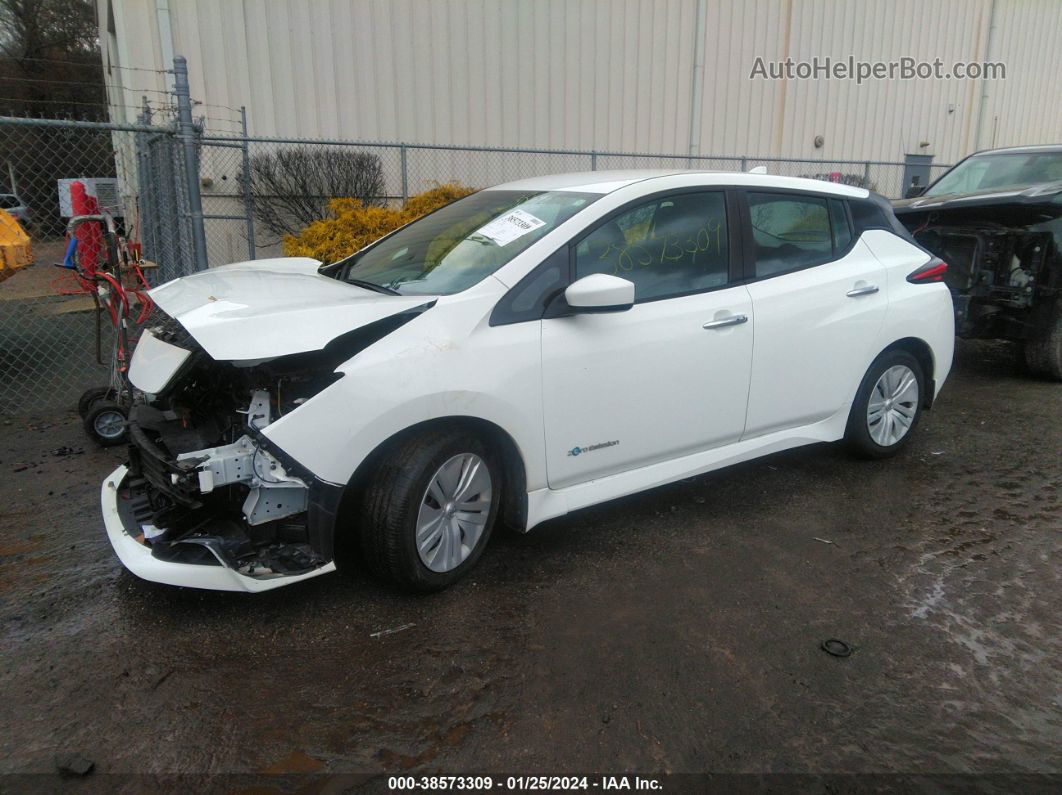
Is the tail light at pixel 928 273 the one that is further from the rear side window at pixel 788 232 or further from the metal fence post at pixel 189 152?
the metal fence post at pixel 189 152

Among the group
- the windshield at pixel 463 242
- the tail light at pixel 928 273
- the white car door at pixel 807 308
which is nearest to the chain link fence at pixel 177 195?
the windshield at pixel 463 242

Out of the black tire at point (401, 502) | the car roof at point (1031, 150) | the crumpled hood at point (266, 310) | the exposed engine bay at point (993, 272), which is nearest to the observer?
the crumpled hood at point (266, 310)

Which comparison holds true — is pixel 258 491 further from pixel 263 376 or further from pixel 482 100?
pixel 482 100

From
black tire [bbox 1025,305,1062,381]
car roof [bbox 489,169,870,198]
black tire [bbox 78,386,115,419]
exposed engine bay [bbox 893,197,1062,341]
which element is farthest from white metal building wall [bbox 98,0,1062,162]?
black tire [bbox 1025,305,1062,381]

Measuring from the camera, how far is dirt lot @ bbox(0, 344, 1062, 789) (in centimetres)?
241

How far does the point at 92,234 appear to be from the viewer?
514cm

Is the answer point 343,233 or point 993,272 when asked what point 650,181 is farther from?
point 343,233

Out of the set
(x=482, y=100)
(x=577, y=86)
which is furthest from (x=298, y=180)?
(x=577, y=86)

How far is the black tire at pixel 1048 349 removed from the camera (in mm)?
6584

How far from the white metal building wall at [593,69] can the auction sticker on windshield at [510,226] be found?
7732mm

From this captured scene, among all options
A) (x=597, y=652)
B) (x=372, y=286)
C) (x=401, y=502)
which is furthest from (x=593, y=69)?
(x=597, y=652)

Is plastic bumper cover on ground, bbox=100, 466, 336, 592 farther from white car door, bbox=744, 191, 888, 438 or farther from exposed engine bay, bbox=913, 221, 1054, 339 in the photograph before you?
exposed engine bay, bbox=913, 221, 1054, 339

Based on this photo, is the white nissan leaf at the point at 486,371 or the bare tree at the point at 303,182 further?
the bare tree at the point at 303,182

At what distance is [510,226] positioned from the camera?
11.9ft
